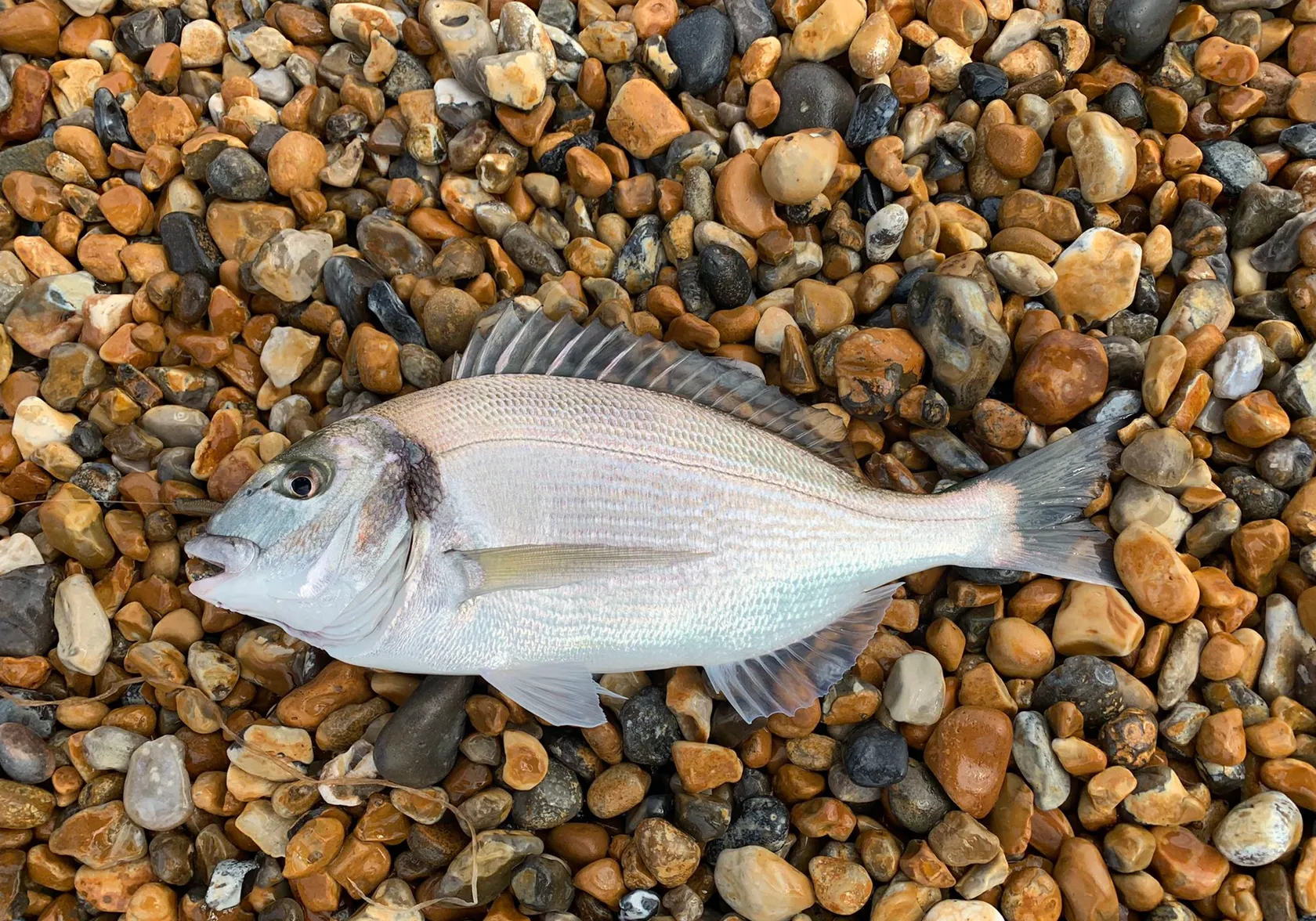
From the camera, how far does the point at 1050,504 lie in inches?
108

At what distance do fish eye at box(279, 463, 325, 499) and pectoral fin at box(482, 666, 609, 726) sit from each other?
856 mm

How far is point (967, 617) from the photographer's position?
2.93 meters

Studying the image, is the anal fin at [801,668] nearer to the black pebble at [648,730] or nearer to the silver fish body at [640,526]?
the silver fish body at [640,526]

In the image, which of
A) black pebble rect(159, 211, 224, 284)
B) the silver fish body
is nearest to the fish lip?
the silver fish body

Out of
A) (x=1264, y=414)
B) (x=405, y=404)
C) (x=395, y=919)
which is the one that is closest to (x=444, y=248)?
(x=405, y=404)

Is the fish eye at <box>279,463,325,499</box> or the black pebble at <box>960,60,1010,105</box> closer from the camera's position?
the fish eye at <box>279,463,325,499</box>

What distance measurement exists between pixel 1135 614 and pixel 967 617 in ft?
1.92

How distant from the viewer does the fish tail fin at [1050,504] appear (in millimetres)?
2727

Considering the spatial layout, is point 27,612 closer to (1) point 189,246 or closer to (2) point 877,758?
(1) point 189,246

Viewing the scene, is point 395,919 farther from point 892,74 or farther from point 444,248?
point 892,74

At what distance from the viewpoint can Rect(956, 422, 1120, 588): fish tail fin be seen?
107 inches

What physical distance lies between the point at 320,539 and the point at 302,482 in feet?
0.62

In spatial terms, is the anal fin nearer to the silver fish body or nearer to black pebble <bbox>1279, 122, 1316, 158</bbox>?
the silver fish body

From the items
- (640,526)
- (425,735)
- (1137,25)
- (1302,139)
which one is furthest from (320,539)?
(1302,139)
